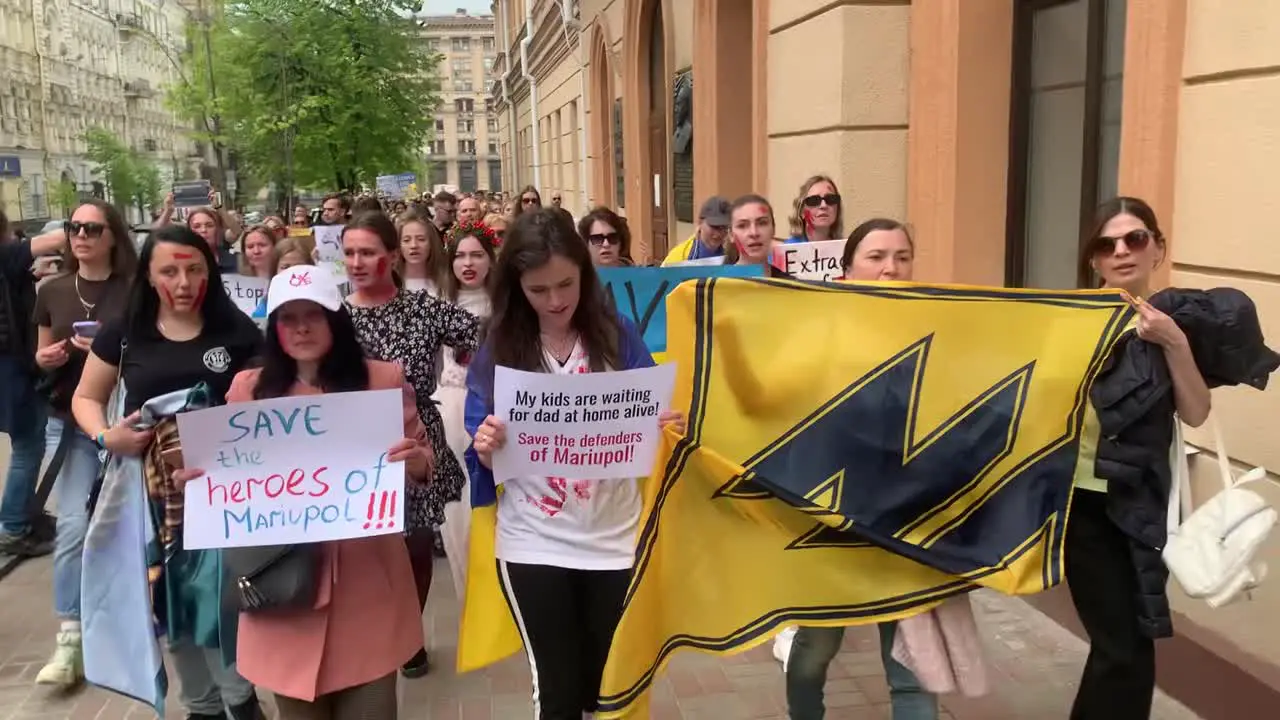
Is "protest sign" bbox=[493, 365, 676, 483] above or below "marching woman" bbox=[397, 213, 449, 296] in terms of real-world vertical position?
below

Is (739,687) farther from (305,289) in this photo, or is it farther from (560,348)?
(305,289)

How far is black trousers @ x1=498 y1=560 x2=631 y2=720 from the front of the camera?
124 inches

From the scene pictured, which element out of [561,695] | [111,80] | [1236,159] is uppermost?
[111,80]

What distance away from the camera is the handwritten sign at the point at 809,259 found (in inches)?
220

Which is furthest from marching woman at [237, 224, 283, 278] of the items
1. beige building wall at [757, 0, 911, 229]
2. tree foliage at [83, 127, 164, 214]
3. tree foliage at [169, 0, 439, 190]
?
tree foliage at [83, 127, 164, 214]

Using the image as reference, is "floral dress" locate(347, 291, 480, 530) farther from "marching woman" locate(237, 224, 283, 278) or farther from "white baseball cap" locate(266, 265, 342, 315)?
"marching woman" locate(237, 224, 283, 278)

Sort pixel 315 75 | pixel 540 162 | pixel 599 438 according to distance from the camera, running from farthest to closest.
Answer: pixel 540 162
pixel 315 75
pixel 599 438

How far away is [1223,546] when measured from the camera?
293 centimetres

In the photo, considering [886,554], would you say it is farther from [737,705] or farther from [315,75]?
[315,75]

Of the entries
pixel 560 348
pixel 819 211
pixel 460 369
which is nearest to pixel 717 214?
pixel 819 211

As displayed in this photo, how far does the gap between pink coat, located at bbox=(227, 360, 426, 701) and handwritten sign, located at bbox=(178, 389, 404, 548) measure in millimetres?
111

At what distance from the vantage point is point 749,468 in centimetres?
323

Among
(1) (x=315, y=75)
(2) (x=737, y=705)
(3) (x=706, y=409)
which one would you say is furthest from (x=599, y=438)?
(1) (x=315, y=75)

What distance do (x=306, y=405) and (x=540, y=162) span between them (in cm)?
3044
